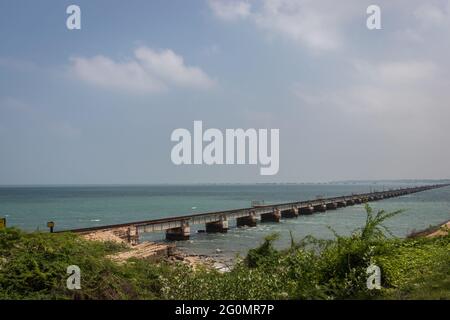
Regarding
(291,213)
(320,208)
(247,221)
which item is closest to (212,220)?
(247,221)

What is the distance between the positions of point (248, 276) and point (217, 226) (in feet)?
142

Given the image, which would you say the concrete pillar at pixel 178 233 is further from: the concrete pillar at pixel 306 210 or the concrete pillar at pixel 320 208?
the concrete pillar at pixel 320 208

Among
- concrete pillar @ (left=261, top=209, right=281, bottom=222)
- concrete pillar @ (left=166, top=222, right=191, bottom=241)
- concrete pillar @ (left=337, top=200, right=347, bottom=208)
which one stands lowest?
concrete pillar @ (left=337, top=200, right=347, bottom=208)

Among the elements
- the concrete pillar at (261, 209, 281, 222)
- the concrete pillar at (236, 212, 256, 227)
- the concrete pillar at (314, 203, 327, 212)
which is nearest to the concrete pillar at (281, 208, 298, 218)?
the concrete pillar at (261, 209, 281, 222)

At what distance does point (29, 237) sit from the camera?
13711mm

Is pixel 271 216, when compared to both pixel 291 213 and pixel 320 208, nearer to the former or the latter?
pixel 291 213

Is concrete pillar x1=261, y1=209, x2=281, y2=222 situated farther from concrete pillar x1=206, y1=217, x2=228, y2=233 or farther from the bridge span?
concrete pillar x1=206, y1=217, x2=228, y2=233

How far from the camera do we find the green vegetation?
10.6 meters

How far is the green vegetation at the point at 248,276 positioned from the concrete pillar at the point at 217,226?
4039 centimetres

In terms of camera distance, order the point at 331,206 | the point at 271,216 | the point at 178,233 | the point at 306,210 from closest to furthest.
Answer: the point at 178,233 < the point at 271,216 < the point at 306,210 < the point at 331,206

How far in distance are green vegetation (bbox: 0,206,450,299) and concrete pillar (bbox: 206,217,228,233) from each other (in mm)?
40393

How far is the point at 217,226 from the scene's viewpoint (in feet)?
177
